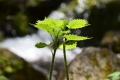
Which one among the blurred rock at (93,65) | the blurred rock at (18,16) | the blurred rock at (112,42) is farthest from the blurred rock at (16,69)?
the blurred rock at (18,16)

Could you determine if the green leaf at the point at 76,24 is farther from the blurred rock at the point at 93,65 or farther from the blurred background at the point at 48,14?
the blurred background at the point at 48,14

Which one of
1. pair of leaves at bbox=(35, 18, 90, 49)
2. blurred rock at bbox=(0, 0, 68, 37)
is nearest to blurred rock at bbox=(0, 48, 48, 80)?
pair of leaves at bbox=(35, 18, 90, 49)

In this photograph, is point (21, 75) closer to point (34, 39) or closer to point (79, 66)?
point (79, 66)

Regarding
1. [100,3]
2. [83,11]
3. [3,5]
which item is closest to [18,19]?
[3,5]

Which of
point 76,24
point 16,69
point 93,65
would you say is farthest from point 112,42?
point 76,24

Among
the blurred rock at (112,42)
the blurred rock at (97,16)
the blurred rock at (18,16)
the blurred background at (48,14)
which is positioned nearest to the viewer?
the blurred rock at (112,42)

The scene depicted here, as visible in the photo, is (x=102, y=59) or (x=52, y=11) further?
(x=52, y=11)

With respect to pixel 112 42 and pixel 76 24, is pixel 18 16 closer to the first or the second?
pixel 112 42
